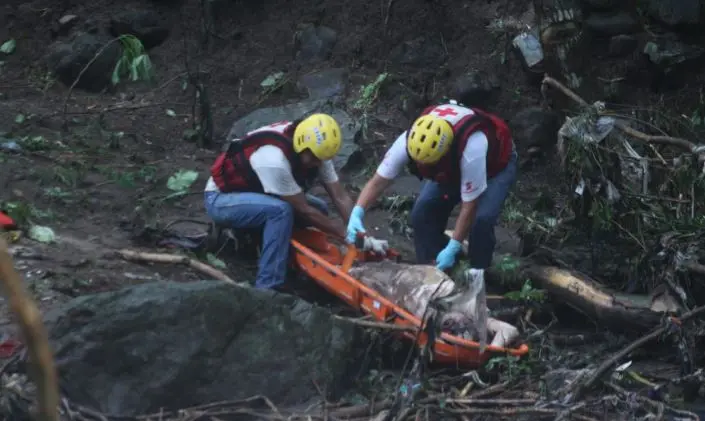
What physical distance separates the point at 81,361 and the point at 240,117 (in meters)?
6.26

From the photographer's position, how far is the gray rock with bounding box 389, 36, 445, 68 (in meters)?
10.7

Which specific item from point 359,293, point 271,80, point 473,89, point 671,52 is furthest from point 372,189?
point 271,80

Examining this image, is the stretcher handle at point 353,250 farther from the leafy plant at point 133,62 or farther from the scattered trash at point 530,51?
the scattered trash at point 530,51

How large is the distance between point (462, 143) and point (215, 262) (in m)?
1.89

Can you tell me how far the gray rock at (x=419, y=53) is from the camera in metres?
10.7

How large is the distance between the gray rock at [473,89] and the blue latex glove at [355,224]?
395cm

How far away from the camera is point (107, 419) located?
444 centimetres

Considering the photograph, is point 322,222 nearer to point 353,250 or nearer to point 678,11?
point 353,250

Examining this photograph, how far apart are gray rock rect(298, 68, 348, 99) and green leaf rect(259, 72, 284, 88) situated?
26 centimetres

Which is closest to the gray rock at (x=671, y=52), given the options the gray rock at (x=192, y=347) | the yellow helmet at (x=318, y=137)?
the yellow helmet at (x=318, y=137)

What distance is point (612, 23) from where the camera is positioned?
29.0 feet

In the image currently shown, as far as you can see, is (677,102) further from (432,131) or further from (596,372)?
(596,372)

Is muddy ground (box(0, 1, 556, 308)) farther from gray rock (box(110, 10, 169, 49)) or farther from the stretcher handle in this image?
the stretcher handle

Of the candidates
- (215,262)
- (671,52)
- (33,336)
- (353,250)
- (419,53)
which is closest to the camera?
(33,336)
